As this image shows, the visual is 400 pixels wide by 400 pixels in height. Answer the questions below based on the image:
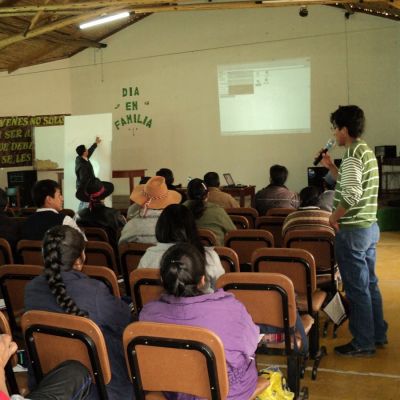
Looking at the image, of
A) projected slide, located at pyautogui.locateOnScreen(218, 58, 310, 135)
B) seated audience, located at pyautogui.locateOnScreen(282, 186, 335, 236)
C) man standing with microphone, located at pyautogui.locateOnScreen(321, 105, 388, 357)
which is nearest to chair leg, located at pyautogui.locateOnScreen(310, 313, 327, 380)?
man standing with microphone, located at pyautogui.locateOnScreen(321, 105, 388, 357)

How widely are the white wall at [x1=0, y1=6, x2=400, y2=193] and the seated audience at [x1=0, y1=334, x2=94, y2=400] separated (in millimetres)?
9182

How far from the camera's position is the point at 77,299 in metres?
2.30

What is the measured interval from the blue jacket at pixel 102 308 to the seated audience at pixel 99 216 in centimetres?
267

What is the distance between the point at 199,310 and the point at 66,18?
805 cm

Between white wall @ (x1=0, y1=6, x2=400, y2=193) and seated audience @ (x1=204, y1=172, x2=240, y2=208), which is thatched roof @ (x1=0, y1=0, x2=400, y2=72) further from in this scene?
seated audience @ (x1=204, y1=172, x2=240, y2=208)

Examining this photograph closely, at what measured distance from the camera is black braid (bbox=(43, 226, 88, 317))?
7.46ft

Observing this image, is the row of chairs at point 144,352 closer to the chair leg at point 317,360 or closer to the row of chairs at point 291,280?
the row of chairs at point 291,280

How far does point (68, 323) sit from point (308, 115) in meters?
9.32

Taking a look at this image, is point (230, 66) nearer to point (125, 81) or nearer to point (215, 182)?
point (125, 81)

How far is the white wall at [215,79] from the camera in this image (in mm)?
10273

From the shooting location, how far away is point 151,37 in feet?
39.2


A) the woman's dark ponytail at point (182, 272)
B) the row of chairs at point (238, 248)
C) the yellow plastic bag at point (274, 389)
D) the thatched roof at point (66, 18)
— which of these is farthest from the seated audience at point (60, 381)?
the thatched roof at point (66, 18)

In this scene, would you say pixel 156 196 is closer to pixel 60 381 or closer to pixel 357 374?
pixel 357 374

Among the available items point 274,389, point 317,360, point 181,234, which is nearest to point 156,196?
point 181,234
